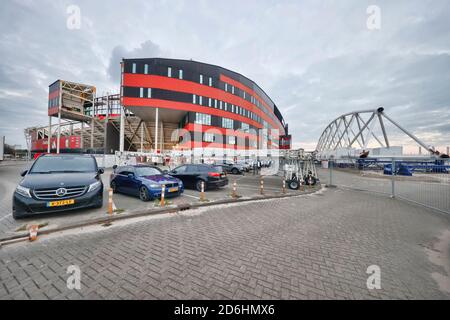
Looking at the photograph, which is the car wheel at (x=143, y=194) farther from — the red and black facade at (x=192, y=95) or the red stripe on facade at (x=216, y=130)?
the red stripe on facade at (x=216, y=130)

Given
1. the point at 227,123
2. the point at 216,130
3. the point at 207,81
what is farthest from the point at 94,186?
the point at 227,123

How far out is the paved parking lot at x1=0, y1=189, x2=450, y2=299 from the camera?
230cm

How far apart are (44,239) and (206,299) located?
4.01 metres

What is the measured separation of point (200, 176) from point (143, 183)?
130 inches

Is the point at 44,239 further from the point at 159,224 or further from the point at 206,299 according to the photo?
Result: the point at 206,299

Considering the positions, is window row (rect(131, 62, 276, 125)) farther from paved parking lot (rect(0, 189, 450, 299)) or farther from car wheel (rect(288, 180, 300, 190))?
paved parking lot (rect(0, 189, 450, 299))

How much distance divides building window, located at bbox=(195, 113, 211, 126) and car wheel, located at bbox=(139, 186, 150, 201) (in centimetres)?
2453

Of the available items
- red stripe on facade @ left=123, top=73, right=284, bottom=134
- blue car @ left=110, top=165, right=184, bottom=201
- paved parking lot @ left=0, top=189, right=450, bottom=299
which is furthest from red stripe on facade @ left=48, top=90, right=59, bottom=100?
paved parking lot @ left=0, top=189, right=450, bottom=299

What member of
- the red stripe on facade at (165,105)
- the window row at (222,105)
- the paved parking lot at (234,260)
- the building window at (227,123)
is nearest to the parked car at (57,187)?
the paved parking lot at (234,260)

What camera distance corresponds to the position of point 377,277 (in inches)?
107

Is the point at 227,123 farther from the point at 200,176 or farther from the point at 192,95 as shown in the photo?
the point at 200,176

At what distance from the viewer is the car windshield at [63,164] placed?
214 inches

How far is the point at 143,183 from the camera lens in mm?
6766
